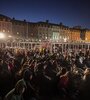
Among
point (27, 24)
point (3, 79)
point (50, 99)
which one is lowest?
point (50, 99)

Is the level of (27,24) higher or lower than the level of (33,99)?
higher

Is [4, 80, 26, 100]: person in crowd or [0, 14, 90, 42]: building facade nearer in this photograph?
[4, 80, 26, 100]: person in crowd

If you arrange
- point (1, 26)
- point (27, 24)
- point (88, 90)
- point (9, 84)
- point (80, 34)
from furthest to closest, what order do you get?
point (80, 34), point (27, 24), point (1, 26), point (9, 84), point (88, 90)

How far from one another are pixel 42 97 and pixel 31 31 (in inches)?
3314

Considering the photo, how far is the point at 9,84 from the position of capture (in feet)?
29.3

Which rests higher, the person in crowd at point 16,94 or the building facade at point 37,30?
the building facade at point 37,30

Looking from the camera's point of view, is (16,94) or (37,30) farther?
(37,30)

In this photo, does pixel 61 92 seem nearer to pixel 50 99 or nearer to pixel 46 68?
pixel 50 99

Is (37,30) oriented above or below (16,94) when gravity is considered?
above

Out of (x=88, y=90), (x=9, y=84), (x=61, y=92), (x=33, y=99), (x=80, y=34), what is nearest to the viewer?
(x=33, y=99)

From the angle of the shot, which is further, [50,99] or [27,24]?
[27,24]

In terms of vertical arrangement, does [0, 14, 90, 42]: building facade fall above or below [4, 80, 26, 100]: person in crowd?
above

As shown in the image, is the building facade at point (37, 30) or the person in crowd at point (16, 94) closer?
the person in crowd at point (16, 94)

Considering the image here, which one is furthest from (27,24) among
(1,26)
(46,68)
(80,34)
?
(46,68)
